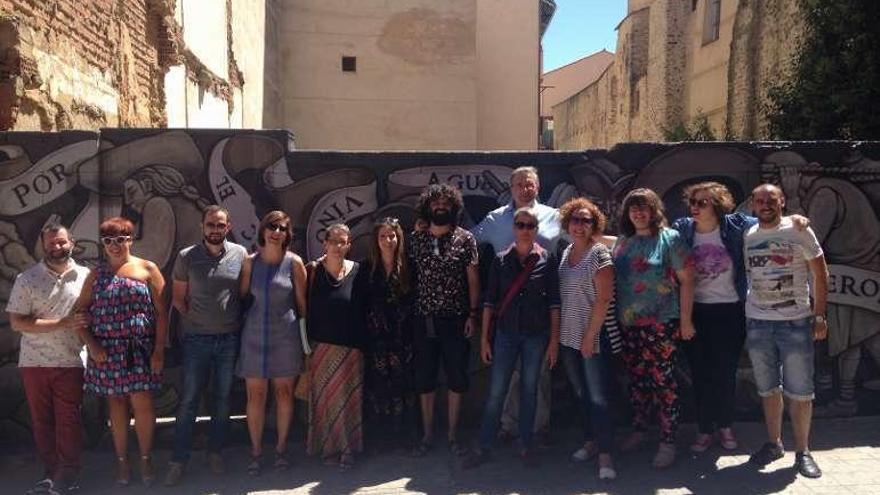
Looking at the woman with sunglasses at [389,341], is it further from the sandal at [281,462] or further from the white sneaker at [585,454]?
the white sneaker at [585,454]

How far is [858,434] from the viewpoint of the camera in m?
5.14

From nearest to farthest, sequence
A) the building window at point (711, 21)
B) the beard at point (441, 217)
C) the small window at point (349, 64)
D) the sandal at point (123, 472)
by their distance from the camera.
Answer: the sandal at point (123, 472) → the beard at point (441, 217) → the small window at point (349, 64) → the building window at point (711, 21)

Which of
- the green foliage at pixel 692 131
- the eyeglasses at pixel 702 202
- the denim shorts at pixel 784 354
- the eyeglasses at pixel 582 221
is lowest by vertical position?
the denim shorts at pixel 784 354

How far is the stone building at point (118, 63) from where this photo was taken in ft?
17.6

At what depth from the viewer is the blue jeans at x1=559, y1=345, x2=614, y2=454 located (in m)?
4.52

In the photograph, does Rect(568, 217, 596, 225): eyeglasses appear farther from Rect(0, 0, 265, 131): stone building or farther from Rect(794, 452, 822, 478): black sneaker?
Rect(0, 0, 265, 131): stone building

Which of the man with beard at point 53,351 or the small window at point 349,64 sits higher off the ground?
the small window at point 349,64

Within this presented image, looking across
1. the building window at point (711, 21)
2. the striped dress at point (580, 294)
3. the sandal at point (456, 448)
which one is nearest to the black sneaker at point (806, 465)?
the striped dress at point (580, 294)

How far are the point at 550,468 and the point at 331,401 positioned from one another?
1.55 m

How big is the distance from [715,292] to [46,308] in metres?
4.27

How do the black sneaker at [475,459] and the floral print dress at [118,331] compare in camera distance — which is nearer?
the floral print dress at [118,331]

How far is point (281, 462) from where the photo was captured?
15.3ft

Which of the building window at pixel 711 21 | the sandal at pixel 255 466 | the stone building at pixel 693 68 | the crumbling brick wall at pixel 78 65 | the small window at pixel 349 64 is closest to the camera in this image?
the sandal at pixel 255 466

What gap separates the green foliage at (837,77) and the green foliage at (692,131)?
27.6ft
